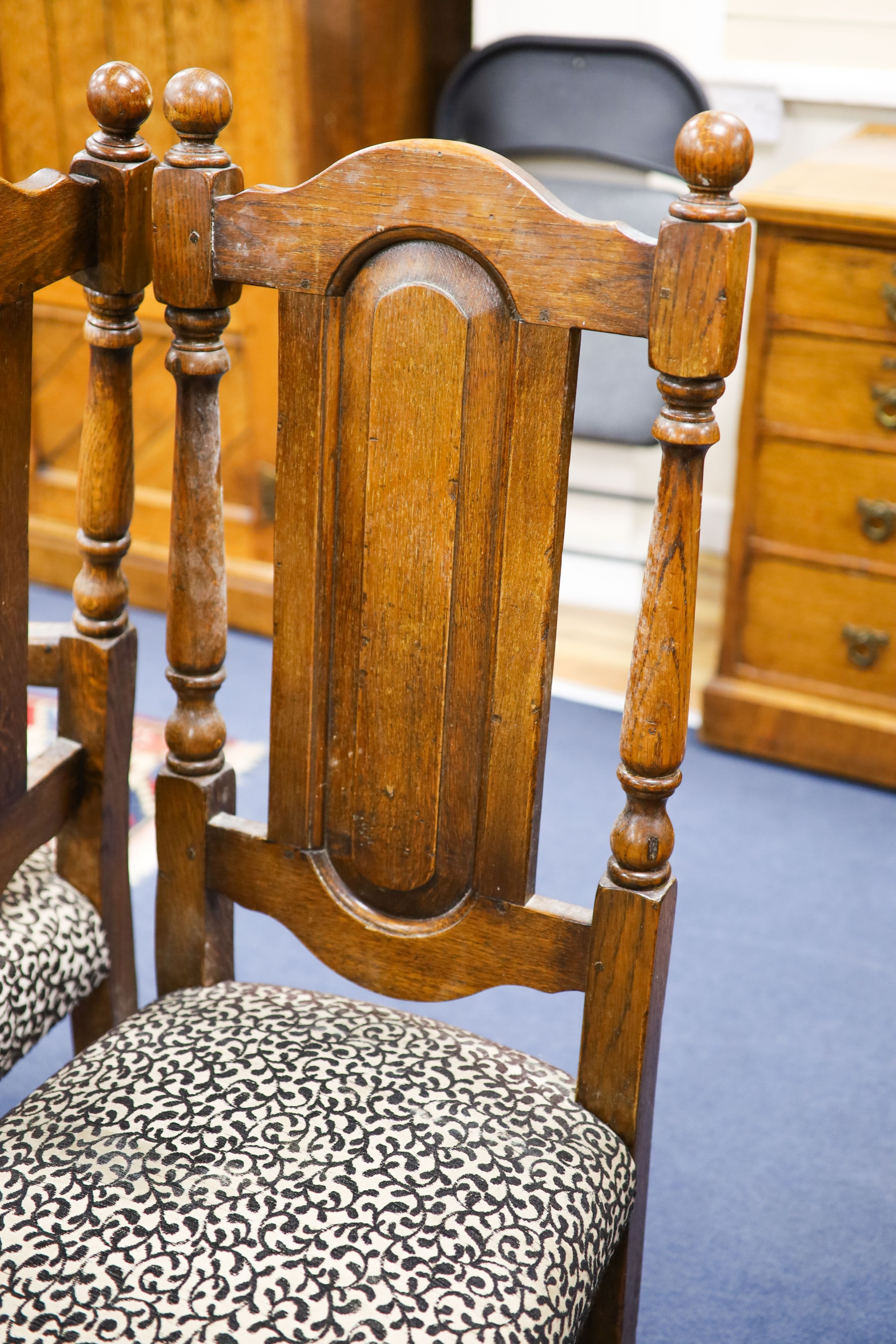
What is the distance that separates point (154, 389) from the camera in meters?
2.91

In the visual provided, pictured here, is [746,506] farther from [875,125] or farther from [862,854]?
[875,125]

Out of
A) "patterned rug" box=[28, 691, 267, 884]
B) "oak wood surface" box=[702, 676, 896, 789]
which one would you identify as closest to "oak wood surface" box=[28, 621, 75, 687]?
"patterned rug" box=[28, 691, 267, 884]

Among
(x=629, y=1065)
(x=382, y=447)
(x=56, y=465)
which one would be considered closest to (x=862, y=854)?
(x=629, y=1065)

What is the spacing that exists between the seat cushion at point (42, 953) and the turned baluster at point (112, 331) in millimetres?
239

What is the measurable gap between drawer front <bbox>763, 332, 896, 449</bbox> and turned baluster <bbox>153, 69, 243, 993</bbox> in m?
1.41

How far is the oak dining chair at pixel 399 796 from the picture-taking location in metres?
0.85

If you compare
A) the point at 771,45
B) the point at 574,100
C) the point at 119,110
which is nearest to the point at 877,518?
the point at 574,100

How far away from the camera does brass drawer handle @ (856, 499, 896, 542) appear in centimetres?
226

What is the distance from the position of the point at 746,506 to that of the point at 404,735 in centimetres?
148

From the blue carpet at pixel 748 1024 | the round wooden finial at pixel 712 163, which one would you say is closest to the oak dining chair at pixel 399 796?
the round wooden finial at pixel 712 163

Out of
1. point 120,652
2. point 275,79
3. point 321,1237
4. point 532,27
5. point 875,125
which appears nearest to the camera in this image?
point 321,1237

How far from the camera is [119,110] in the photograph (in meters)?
1.06

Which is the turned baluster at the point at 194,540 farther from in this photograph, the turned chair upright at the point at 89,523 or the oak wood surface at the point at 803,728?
the oak wood surface at the point at 803,728

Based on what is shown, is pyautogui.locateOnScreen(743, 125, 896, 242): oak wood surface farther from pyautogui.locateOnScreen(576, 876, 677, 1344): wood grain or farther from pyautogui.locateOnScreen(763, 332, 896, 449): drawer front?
pyautogui.locateOnScreen(576, 876, 677, 1344): wood grain
